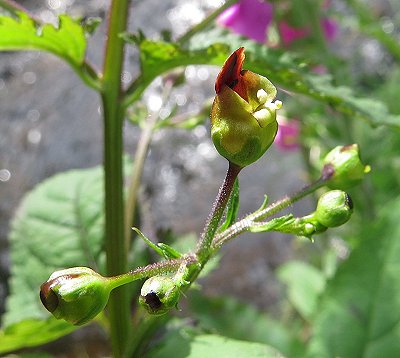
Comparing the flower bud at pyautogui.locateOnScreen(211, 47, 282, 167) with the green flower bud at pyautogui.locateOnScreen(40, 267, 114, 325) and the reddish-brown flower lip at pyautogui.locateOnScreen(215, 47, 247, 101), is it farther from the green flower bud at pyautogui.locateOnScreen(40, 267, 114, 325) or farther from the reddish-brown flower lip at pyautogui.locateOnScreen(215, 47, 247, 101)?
the green flower bud at pyautogui.locateOnScreen(40, 267, 114, 325)

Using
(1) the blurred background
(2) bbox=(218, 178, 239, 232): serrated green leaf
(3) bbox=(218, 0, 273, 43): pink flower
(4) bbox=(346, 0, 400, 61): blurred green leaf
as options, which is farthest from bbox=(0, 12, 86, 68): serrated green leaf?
(1) the blurred background

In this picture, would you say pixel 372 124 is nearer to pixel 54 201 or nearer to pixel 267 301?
pixel 54 201

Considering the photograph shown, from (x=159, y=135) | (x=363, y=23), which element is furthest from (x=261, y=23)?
(x=159, y=135)

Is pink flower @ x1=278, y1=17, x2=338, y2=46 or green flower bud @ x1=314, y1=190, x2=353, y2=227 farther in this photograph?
pink flower @ x1=278, y1=17, x2=338, y2=46

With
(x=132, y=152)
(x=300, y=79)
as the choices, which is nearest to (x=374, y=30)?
(x=300, y=79)

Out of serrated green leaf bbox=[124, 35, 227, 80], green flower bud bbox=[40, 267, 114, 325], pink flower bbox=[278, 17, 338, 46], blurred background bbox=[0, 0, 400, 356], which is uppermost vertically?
blurred background bbox=[0, 0, 400, 356]
